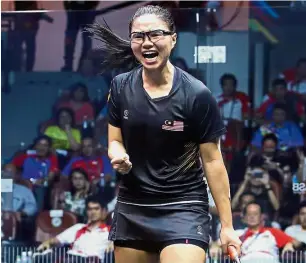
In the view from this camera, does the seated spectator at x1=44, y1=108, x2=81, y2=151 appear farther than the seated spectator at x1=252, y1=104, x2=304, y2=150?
Yes

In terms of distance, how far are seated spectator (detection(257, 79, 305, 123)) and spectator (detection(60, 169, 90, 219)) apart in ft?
5.14

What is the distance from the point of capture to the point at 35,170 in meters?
8.16

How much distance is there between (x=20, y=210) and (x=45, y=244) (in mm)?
357

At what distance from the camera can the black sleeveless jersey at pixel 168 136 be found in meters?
4.68

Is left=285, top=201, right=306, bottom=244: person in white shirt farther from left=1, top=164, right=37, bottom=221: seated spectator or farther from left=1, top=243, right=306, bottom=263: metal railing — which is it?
left=1, top=164, right=37, bottom=221: seated spectator

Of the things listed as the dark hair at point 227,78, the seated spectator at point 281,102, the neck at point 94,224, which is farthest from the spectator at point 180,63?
the neck at point 94,224

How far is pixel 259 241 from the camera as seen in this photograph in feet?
26.1

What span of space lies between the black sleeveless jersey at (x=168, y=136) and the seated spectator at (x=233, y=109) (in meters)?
3.19

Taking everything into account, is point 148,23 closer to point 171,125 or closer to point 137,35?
point 137,35

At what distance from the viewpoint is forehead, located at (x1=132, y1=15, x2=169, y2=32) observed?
4.66 m

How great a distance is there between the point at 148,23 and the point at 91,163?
11.7 ft

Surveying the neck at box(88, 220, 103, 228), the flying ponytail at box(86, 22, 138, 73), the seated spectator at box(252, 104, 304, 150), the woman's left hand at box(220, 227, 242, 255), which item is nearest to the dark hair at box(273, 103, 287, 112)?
the seated spectator at box(252, 104, 304, 150)

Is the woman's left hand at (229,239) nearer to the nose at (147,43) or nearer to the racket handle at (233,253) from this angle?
the racket handle at (233,253)

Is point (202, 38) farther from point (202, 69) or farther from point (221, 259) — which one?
point (221, 259)
